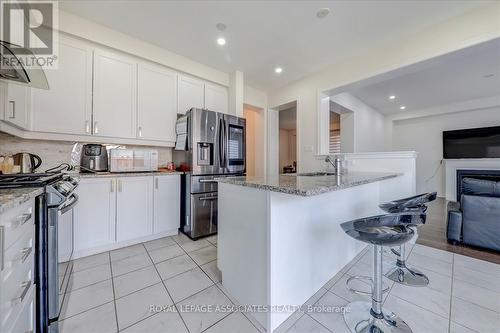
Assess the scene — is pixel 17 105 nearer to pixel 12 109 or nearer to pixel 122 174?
pixel 12 109

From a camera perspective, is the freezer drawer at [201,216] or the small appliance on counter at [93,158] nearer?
the small appliance on counter at [93,158]

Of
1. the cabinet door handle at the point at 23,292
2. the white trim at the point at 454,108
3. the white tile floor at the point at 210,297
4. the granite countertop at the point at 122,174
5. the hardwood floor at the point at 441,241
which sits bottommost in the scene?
the white tile floor at the point at 210,297

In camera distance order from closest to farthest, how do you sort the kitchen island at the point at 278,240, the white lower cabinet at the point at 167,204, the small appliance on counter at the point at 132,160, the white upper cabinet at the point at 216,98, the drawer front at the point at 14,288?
the drawer front at the point at 14,288
the kitchen island at the point at 278,240
the small appliance on counter at the point at 132,160
the white lower cabinet at the point at 167,204
the white upper cabinet at the point at 216,98

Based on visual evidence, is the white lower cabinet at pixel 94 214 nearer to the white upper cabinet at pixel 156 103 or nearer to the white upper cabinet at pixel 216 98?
the white upper cabinet at pixel 156 103

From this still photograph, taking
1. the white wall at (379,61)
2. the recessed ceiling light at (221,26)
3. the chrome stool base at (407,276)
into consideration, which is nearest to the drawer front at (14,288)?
the chrome stool base at (407,276)

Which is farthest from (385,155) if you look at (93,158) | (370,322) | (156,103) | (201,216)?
(93,158)

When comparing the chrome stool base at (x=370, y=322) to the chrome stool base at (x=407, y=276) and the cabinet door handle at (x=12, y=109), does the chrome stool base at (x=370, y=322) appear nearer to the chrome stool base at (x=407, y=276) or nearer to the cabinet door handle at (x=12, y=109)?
the chrome stool base at (x=407, y=276)

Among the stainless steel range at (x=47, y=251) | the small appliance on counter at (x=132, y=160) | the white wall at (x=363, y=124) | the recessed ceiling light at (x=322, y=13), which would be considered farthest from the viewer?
the white wall at (x=363, y=124)

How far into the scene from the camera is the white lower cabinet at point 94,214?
2.16 m

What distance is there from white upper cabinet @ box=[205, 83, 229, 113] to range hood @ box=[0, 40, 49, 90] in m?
2.09

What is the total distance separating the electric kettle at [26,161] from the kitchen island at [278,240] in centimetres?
217

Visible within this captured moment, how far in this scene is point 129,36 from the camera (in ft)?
8.80

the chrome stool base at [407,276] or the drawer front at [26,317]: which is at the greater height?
the drawer front at [26,317]

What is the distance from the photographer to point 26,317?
0.96m
